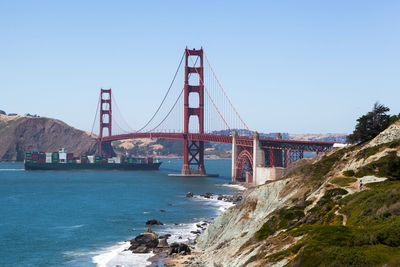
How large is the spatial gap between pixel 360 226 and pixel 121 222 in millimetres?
42892

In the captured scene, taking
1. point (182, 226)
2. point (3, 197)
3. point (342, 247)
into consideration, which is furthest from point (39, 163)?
point (342, 247)

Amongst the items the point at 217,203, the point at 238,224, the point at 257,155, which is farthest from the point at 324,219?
the point at 257,155

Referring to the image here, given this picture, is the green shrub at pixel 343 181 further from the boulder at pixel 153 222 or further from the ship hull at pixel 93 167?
the ship hull at pixel 93 167

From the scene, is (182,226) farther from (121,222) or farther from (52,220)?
(52,220)

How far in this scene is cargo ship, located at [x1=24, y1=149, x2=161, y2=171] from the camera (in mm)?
178625

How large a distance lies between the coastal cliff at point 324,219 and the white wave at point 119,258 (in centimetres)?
511

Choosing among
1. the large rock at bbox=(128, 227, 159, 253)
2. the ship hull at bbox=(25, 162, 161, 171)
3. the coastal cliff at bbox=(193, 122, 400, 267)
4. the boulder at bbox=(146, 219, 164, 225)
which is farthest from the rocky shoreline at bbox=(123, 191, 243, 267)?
the ship hull at bbox=(25, 162, 161, 171)

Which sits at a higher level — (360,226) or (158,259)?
(360,226)

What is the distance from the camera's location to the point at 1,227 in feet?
205

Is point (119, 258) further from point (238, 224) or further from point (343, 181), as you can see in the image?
point (343, 181)

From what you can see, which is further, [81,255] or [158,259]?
[81,255]

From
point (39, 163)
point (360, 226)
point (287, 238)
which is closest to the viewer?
point (360, 226)

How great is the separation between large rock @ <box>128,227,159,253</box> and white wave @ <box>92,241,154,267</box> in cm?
69

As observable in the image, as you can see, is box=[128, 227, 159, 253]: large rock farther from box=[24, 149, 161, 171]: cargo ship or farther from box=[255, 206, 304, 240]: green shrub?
box=[24, 149, 161, 171]: cargo ship
